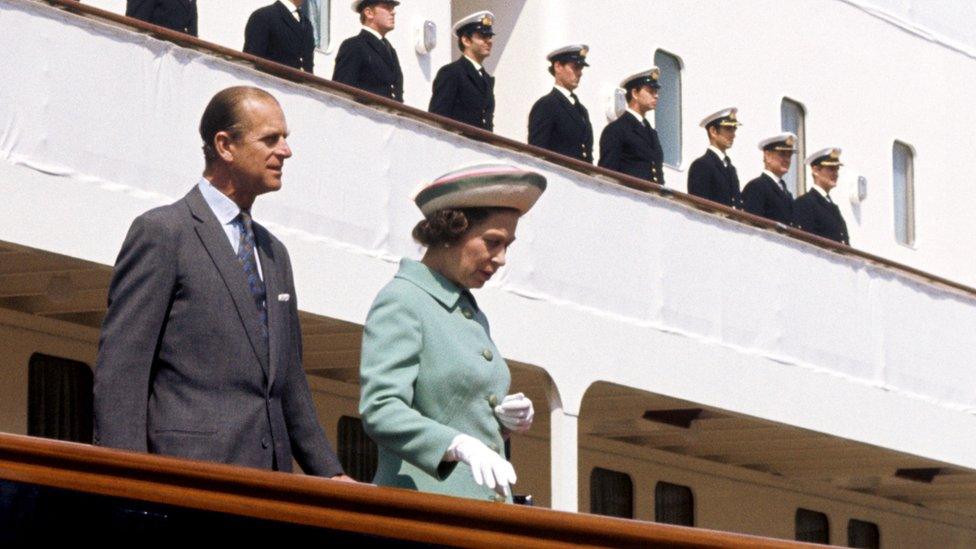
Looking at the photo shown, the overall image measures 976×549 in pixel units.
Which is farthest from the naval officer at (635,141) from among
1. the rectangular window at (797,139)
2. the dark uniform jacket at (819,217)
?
the rectangular window at (797,139)

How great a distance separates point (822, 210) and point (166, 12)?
277 inches

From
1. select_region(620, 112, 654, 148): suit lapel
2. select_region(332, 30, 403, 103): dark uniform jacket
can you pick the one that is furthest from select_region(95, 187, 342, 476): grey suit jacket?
select_region(620, 112, 654, 148): suit lapel

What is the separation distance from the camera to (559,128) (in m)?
16.0

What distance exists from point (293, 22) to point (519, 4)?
4711 mm

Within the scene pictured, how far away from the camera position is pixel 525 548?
4.72 m

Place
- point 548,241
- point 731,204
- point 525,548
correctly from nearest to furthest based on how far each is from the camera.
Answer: point 525,548, point 548,241, point 731,204

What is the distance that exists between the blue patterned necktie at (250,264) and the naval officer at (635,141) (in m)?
10.9

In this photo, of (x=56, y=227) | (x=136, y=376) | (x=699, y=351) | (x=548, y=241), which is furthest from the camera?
(x=699, y=351)

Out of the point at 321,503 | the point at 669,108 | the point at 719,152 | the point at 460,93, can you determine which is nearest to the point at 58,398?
the point at 460,93

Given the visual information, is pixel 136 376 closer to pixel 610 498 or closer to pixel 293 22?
pixel 293 22

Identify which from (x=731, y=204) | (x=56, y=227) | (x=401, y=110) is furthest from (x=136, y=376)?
(x=731, y=204)

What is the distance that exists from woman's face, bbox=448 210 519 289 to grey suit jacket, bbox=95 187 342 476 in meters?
0.43

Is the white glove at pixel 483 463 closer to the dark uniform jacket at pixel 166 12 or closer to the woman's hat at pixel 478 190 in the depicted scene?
the woman's hat at pixel 478 190

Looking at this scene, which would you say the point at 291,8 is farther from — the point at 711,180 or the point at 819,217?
the point at 819,217
